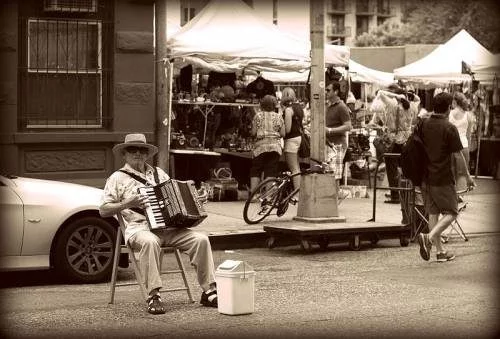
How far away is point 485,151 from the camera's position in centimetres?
Answer: 2497

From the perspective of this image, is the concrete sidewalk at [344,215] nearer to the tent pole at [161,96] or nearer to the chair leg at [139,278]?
the tent pole at [161,96]

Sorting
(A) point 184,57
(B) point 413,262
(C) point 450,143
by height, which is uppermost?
(A) point 184,57

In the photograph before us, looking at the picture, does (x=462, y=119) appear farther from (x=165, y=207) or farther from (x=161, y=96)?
(x=165, y=207)

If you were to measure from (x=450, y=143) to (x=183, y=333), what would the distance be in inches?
197

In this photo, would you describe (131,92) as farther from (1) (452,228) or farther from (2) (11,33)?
(1) (452,228)

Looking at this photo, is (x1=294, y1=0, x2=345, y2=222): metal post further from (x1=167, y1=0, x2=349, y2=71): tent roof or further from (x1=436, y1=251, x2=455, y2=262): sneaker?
(x1=167, y1=0, x2=349, y2=71): tent roof

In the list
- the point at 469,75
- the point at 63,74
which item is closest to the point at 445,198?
the point at 63,74

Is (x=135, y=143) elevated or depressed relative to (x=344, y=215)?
elevated

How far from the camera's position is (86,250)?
404 inches

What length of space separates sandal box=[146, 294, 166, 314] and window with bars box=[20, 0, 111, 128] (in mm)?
6543

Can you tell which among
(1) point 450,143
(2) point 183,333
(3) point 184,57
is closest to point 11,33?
(3) point 184,57

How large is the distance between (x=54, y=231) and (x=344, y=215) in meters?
6.56

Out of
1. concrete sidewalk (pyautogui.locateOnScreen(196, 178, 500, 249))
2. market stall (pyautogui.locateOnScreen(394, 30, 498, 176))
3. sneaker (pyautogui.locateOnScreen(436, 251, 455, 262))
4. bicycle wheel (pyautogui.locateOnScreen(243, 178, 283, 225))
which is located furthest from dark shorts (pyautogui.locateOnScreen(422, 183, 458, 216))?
market stall (pyautogui.locateOnScreen(394, 30, 498, 176))

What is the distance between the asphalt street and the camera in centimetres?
794
